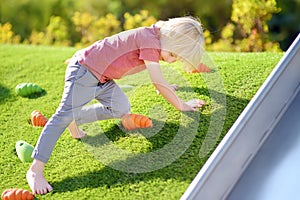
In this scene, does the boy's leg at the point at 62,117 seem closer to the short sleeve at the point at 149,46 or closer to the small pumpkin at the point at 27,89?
the short sleeve at the point at 149,46

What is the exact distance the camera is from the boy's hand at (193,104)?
249 centimetres

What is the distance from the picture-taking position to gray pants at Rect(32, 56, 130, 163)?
2291mm

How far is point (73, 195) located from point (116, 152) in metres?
0.28

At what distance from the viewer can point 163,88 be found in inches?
92.5

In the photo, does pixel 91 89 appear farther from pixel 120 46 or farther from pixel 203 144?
pixel 203 144

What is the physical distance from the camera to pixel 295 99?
2582mm

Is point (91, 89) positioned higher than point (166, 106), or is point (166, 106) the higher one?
point (91, 89)

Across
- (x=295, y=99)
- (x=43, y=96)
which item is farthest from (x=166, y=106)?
(x=43, y=96)

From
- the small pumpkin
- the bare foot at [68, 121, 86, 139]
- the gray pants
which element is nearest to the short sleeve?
the gray pants

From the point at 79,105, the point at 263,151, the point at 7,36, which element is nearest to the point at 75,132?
the point at 79,105

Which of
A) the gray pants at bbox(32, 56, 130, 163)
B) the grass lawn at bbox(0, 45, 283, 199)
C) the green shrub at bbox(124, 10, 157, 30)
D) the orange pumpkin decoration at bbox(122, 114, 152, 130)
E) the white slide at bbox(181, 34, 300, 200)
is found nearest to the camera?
the white slide at bbox(181, 34, 300, 200)

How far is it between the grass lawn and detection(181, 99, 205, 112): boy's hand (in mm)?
24

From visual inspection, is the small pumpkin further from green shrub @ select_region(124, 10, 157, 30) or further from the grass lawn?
green shrub @ select_region(124, 10, 157, 30)

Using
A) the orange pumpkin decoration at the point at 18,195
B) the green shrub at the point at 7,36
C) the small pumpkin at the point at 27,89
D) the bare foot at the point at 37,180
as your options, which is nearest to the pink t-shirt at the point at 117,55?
the bare foot at the point at 37,180
